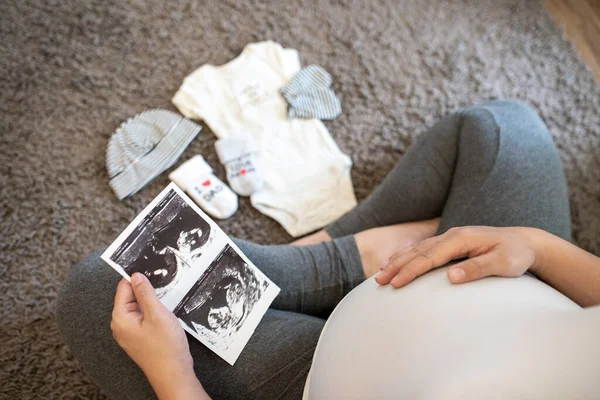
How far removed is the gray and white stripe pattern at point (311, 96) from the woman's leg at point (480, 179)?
0.34 m

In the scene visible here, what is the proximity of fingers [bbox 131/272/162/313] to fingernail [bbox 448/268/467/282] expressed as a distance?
38cm

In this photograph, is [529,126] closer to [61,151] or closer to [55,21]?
[61,151]

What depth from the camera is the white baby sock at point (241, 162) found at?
1.07 metres

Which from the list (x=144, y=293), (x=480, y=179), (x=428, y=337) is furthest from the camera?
(x=480, y=179)

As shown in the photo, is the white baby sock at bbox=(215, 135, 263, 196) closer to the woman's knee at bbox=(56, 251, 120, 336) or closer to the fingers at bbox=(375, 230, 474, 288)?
the woman's knee at bbox=(56, 251, 120, 336)

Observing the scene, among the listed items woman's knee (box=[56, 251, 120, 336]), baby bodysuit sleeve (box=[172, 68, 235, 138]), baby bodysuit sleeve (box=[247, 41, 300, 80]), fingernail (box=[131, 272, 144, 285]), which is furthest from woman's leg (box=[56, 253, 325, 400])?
baby bodysuit sleeve (box=[247, 41, 300, 80])

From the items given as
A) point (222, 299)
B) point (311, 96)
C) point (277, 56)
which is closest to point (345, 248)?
point (222, 299)

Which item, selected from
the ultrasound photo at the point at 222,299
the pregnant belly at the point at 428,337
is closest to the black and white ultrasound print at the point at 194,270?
the ultrasound photo at the point at 222,299

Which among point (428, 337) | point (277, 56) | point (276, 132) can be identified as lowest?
point (428, 337)

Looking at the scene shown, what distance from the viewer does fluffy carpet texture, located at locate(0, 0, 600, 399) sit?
40.0 inches

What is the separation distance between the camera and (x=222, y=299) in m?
0.66

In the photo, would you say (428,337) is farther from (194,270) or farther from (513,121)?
(513,121)

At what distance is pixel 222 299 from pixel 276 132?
2.00ft

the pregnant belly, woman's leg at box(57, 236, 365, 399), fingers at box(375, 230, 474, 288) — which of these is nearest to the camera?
the pregnant belly
